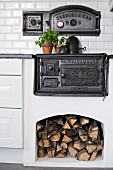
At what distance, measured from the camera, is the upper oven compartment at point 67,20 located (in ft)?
8.73

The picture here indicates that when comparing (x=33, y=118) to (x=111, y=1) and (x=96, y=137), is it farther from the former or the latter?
(x=111, y=1)

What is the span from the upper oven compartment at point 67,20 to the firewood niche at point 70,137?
974 mm

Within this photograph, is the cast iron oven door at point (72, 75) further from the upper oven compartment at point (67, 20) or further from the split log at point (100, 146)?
the upper oven compartment at point (67, 20)

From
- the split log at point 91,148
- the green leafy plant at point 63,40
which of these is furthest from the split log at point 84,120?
the green leafy plant at point 63,40

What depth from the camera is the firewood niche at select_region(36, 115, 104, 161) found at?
2.20 metres

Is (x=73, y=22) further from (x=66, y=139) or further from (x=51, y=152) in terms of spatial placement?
(x=51, y=152)

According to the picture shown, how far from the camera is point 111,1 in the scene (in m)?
2.48

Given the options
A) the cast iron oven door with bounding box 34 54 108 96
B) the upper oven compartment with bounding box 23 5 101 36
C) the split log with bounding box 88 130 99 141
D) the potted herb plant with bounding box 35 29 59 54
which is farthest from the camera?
the upper oven compartment with bounding box 23 5 101 36

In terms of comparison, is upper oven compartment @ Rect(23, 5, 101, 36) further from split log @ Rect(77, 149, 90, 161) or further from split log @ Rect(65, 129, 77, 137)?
split log @ Rect(77, 149, 90, 161)

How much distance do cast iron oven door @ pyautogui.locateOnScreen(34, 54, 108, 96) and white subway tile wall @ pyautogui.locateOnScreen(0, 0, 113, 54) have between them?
0.70 metres

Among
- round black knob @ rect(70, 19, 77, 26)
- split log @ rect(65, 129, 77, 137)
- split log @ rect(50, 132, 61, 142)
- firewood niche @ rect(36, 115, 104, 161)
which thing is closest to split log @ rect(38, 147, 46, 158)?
firewood niche @ rect(36, 115, 104, 161)

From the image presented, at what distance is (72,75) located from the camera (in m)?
Result: 2.08

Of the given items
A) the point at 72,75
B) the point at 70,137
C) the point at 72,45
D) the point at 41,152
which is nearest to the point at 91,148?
the point at 70,137

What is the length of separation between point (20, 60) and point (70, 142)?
88 centimetres
